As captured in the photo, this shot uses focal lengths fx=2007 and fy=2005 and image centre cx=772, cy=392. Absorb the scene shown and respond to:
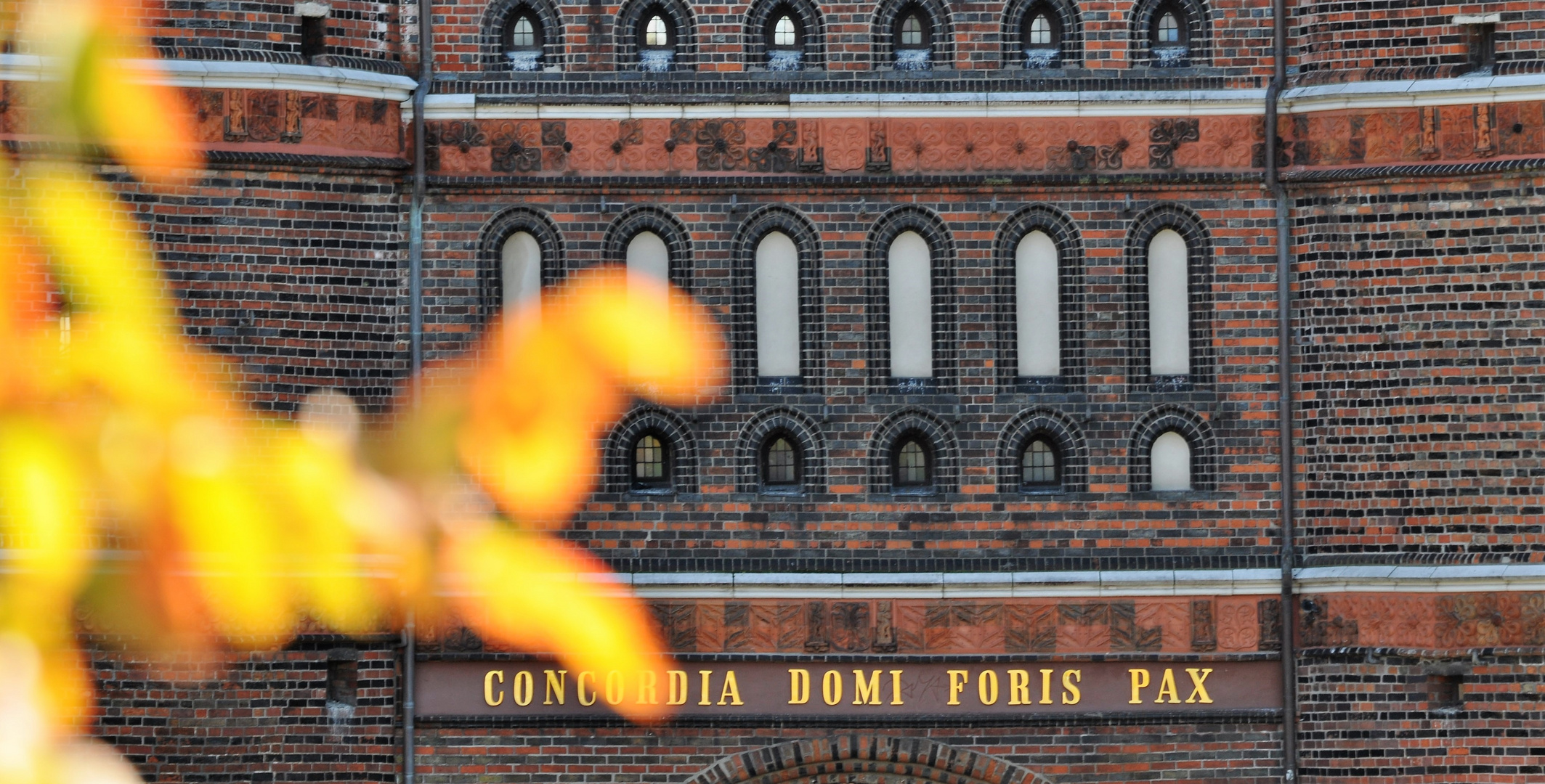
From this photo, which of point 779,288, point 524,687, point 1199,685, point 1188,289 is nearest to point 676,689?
point 524,687

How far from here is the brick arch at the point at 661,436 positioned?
41.9 feet

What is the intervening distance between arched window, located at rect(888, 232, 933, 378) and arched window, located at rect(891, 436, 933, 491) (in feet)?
1.46

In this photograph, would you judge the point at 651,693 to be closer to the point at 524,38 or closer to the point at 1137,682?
the point at 1137,682

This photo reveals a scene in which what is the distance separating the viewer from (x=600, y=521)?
12734 millimetres

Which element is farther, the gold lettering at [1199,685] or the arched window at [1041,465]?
the arched window at [1041,465]

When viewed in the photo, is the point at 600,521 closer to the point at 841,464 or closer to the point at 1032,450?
the point at 841,464

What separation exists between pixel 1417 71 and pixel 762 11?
162 inches

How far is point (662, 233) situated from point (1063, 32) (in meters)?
A: 2.89

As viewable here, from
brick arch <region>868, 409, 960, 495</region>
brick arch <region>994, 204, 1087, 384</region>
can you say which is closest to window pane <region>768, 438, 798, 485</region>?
brick arch <region>868, 409, 960, 495</region>

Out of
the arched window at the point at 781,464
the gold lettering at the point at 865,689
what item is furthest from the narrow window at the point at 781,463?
the gold lettering at the point at 865,689

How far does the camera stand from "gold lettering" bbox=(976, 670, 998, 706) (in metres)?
12.5

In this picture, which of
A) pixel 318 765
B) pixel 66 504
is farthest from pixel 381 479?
pixel 318 765

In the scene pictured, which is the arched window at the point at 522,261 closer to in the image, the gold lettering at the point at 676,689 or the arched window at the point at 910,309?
the arched window at the point at 910,309

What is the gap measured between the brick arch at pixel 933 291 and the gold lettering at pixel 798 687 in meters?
1.88
